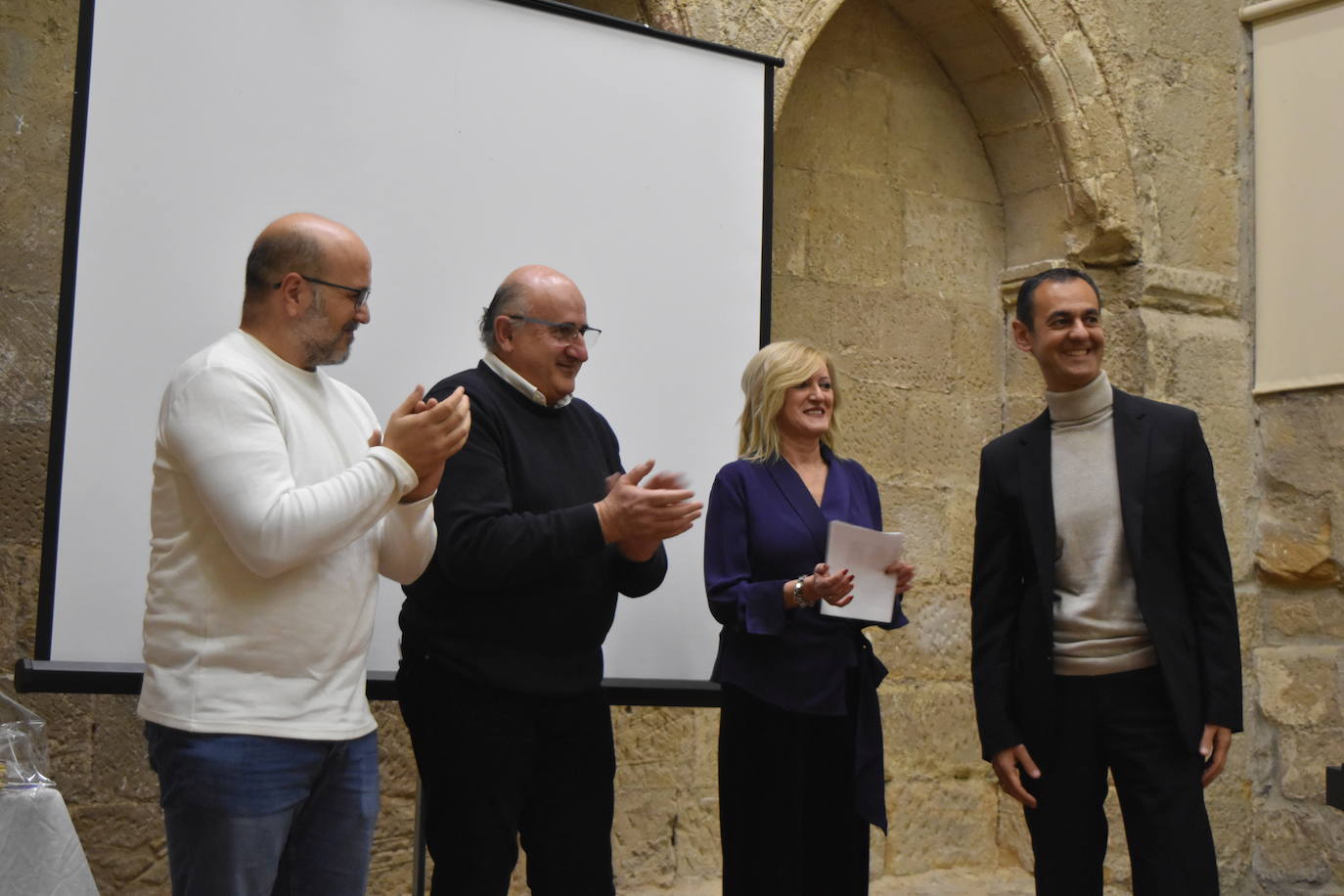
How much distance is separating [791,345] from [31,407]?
6.54ft

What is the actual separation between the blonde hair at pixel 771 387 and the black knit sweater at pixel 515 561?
0.49 meters

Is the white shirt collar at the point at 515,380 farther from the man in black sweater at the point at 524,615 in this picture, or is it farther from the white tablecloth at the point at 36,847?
the white tablecloth at the point at 36,847

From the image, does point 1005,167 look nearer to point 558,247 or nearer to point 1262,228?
point 1262,228

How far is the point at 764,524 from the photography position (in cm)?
286

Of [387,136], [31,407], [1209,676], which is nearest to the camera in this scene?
[1209,676]

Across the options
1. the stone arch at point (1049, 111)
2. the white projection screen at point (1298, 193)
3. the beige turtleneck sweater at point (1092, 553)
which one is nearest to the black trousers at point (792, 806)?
the beige turtleneck sweater at point (1092, 553)

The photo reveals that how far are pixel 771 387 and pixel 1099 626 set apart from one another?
2.66 feet

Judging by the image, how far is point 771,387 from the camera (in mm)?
2977

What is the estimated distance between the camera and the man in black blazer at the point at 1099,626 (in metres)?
2.60

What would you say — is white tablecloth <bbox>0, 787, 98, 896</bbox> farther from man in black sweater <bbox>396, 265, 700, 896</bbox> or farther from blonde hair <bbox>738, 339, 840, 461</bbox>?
blonde hair <bbox>738, 339, 840, 461</bbox>

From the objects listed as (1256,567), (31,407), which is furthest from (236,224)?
(1256,567)

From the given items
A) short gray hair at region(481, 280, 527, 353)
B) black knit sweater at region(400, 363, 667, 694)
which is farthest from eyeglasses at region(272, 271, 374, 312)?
short gray hair at region(481, 280, 527, 353)

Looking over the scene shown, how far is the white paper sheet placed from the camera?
2.73m

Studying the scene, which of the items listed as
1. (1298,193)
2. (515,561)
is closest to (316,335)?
(515,561)
